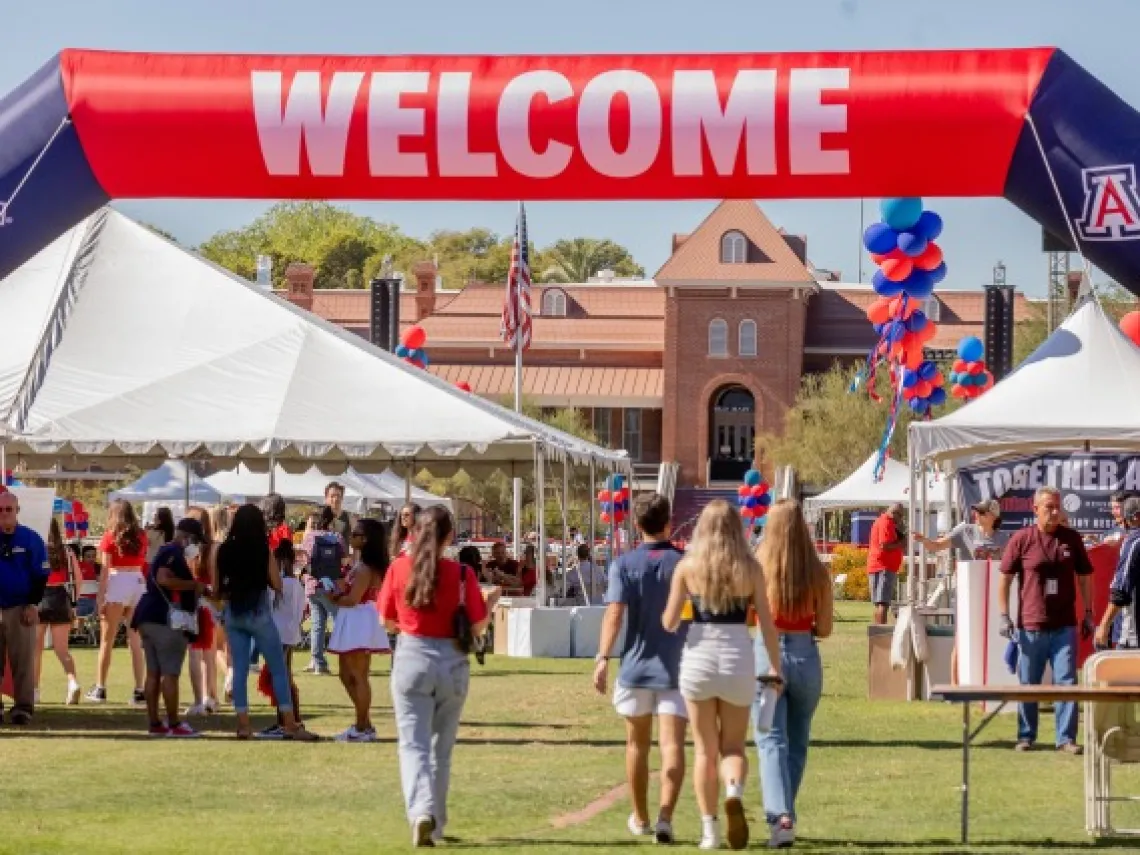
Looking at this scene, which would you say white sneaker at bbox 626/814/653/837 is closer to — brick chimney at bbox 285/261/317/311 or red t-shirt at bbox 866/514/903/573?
red t-shirt at bbox 866/514/903/573

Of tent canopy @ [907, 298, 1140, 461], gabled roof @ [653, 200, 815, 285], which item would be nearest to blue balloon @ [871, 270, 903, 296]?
tent canopy @ [907, 298, 1140, 461]

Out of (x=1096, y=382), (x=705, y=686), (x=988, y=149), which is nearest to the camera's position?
(x=705, y=686)

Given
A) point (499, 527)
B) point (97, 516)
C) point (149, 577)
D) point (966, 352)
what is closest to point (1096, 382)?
point (149, 577)

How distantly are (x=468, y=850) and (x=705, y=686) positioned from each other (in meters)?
1.23

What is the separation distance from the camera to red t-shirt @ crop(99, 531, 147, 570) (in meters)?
18.6

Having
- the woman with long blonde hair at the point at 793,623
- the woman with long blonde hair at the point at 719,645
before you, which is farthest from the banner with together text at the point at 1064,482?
the woman with long blonde hair at the point at 719,645

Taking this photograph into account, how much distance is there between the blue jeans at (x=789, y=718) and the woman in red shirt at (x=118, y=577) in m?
8.94

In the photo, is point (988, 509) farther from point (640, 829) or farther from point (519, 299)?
point (519, 299)

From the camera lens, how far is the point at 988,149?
12.7m

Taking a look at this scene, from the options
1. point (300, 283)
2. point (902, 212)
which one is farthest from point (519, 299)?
point (300, 283)

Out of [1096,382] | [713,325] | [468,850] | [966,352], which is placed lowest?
[468,850]

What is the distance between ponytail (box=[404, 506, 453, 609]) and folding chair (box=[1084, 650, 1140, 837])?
299cm

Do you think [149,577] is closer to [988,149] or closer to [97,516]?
[988,149]

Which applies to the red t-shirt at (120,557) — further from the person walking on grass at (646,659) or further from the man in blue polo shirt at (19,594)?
the person walking on grass at (646,659)
